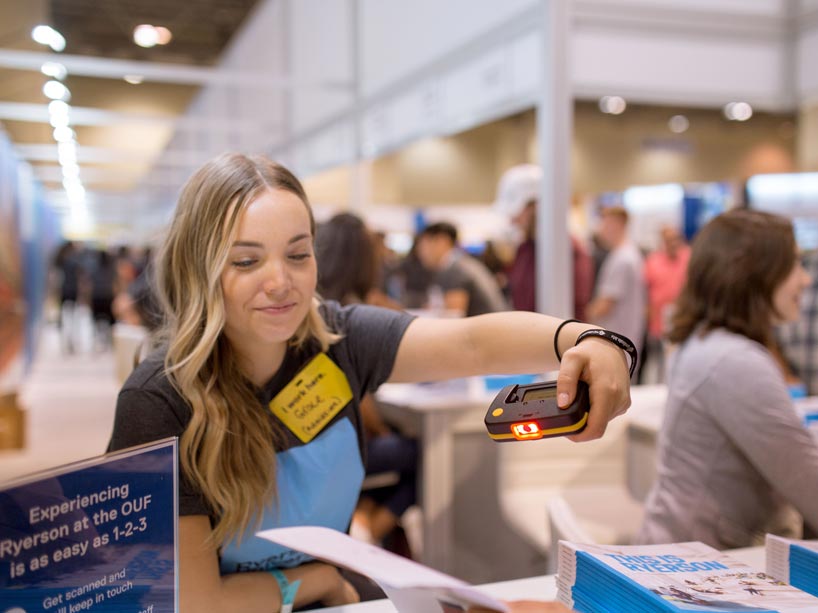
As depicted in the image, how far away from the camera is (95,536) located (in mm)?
828

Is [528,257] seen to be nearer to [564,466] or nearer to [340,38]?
[564,466]

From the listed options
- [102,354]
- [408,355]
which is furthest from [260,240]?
[102,354]

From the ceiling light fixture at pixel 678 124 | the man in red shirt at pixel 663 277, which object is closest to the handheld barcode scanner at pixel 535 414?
the ceiling light fixture at pixel 678 124

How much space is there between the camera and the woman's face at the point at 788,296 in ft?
5.71

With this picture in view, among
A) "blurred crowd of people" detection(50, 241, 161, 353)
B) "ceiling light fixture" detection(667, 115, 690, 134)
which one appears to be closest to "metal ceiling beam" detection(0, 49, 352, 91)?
"ceiling light fixture" detection(667, 115, 690, 134)

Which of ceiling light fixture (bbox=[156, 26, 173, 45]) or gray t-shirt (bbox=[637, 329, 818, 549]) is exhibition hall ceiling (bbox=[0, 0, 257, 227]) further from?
gray t-shirt (bbox=[637, 329, 818, 549])

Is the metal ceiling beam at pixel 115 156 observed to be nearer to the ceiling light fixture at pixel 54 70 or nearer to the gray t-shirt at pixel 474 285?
the ceiling light fixture at pixel 54 70

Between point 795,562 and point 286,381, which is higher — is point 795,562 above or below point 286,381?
below

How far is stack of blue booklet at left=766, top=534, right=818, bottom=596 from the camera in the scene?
104 cm

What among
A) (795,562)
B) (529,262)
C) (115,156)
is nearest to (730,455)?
(795,562)

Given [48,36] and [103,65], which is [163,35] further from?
[48,36]

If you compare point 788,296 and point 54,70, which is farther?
point 54,70

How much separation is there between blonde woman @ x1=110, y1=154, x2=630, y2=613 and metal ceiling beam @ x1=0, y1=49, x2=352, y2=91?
3.76 metres

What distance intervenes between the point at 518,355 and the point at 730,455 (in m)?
0.61
